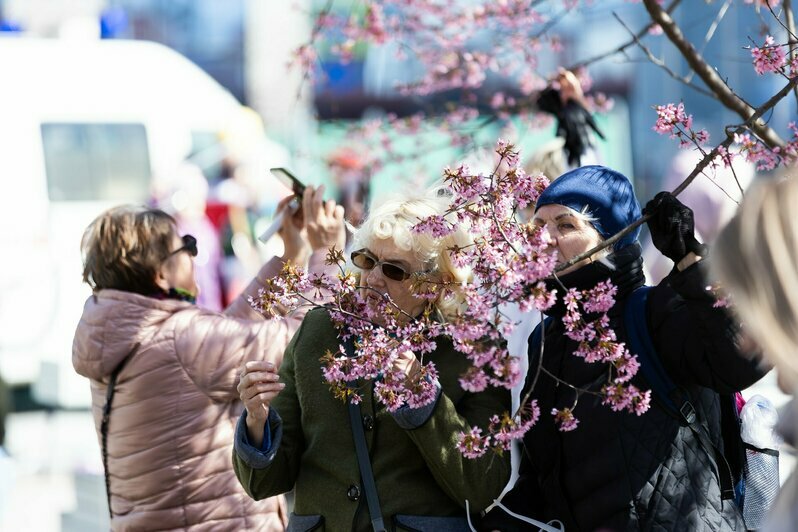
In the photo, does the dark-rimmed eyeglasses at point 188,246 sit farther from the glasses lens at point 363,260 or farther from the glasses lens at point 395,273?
the glasses lens at point 395,273

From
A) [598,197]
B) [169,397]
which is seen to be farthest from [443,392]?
[169,397]

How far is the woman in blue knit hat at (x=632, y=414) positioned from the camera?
7.73 feet

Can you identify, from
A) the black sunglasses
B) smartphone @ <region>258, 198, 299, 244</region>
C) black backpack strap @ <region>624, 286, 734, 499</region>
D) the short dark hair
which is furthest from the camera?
smartphone @ <region>258, 198, 299, 244</region>

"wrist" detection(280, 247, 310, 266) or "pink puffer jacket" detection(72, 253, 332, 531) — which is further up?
"wrist" detection(280, 247, 310, 266)

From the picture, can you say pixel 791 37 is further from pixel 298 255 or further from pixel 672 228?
pixel 298 255

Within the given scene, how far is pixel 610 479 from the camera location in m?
2.48

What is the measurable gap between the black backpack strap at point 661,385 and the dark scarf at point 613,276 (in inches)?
4.0

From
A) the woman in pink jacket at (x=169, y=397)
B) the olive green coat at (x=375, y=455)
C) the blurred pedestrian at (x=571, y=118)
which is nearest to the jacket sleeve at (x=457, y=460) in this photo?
the olive green coat at (x=375, y=455)

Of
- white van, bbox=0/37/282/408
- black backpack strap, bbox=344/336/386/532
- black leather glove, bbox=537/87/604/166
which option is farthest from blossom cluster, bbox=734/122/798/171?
white van, bbox=0/37/282/408

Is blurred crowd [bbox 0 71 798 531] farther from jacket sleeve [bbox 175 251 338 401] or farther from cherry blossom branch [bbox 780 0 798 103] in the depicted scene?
cherry blossom branch [bbox 780 0 798 103]

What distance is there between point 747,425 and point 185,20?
685 inches

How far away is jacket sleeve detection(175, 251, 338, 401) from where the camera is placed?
11.0ft

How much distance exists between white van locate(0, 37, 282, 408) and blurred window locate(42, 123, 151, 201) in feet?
0.04

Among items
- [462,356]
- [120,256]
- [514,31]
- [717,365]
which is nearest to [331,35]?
[514,31]
